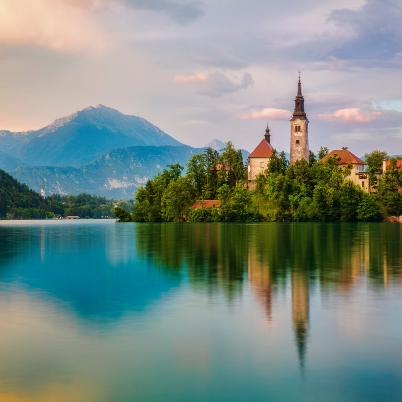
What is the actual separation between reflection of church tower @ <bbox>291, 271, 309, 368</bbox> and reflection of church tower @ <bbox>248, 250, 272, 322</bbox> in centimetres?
87

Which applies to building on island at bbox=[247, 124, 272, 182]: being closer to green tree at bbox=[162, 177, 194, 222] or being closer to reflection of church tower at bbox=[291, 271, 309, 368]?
green tree at bbox=[162, 177, 194, 222]

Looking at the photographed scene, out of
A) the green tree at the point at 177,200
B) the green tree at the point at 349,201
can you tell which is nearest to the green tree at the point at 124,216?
the green tree at the point at 177,200

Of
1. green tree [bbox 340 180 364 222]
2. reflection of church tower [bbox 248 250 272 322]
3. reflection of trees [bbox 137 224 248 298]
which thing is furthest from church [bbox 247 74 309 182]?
reflection of church tower [bbox 248 250 272 322]

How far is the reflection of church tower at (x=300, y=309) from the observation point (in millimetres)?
14329

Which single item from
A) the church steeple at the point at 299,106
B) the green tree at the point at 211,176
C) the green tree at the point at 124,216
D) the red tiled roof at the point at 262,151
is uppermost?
the church steeple at the point at 299,106

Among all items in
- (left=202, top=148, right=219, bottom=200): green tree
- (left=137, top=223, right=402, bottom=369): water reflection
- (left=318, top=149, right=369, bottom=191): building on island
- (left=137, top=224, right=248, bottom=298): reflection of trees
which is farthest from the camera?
(left=202, top=148, right=219, bottom=200): green tree

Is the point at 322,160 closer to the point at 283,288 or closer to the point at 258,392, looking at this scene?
the point at 283,288

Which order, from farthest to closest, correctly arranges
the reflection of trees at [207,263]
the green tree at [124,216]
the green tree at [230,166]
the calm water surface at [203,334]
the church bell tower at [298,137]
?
the green tree at [124,216], the church bell tower at [298,137], the green tree at [230,166], the reflection of trees at [207,263], the calm water surface at [203,334]

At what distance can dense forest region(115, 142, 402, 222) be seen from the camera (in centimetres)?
11312

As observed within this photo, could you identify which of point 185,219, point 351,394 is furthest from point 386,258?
point 185,219

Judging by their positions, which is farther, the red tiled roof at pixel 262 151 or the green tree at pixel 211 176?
the red tiled roof at pixel 262 151

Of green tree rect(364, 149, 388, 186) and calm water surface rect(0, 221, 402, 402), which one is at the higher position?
green tree rect(364, 149, 388, 186)

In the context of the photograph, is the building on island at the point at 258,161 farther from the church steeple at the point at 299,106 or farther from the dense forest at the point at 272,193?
the church steeple at the point at 299,106

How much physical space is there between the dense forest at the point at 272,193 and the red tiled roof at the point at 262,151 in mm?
3974
